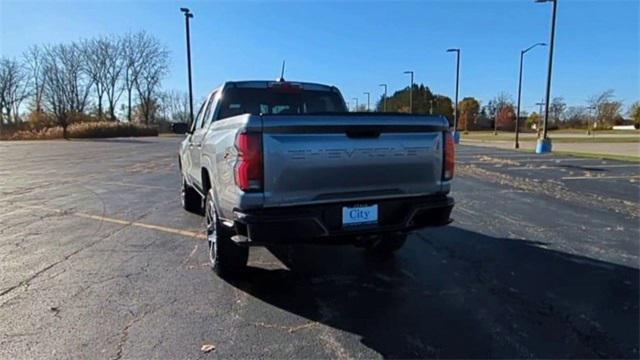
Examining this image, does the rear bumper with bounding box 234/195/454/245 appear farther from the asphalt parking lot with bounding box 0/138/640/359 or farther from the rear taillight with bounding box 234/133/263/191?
the asphalt parking lot with bounding box 0/138/640/359

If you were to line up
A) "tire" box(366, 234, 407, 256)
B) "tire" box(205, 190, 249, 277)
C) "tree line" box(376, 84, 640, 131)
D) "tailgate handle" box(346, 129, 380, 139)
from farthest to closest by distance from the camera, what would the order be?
1. "tree line" box(376, 84, 640, 131)
2. "tire" box(366, 234, 407, 256)
3. "tire" box(205, 190, 249, 277)
4. "tailgate handle" box(346, 129, 380, 139)

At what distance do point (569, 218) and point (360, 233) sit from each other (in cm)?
532

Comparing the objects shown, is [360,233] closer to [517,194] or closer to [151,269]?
[151,269]

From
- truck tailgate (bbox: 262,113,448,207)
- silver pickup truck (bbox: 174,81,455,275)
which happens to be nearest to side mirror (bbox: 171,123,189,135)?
silver pickup truck (bbox: 174,81,455,275)

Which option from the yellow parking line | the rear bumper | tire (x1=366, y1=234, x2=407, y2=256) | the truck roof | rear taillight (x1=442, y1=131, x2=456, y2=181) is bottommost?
the yellow parking line

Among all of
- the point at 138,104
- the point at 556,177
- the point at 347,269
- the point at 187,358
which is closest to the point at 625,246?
the point at 347,269

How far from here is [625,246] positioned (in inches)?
230

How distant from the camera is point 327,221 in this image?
3846 mm

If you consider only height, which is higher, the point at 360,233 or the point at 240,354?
the point at 360,233

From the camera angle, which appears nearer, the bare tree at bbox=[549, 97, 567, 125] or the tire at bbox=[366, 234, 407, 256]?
the tire at bbox=[366, 234, 407, 256]

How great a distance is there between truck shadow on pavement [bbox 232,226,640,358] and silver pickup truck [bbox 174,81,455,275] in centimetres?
62

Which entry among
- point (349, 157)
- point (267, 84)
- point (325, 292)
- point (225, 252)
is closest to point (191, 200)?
point (267, 84)

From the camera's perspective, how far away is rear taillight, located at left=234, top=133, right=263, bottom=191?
3.54 m

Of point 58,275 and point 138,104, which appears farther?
point 138,104
